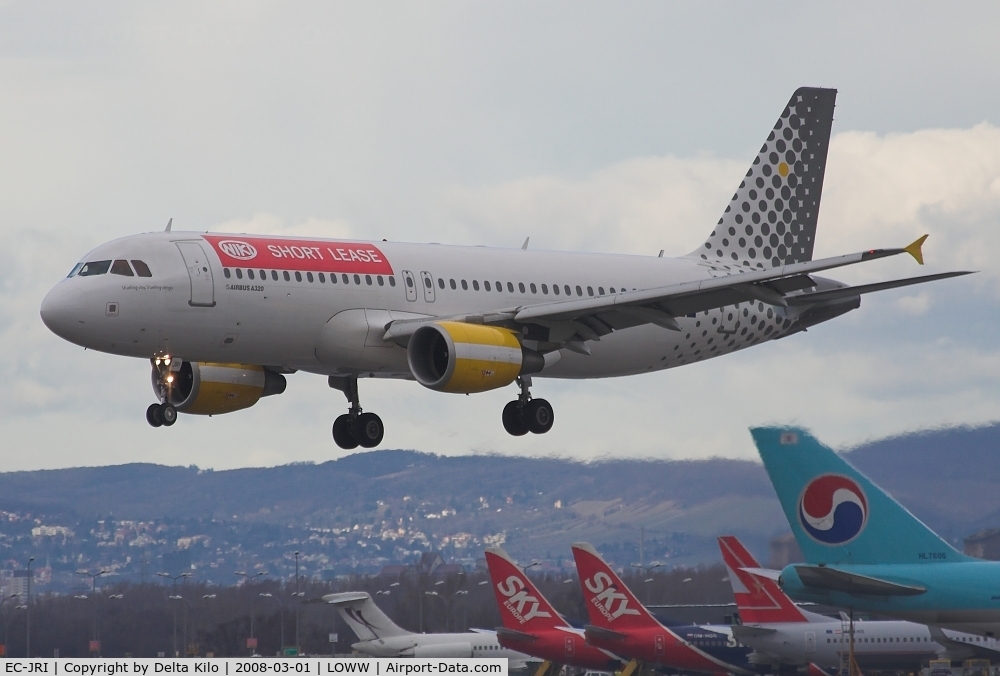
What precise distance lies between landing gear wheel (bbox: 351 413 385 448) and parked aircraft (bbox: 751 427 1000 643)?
9.28 metres

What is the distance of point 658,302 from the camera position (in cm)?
3422

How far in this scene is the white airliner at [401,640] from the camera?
2286 inches

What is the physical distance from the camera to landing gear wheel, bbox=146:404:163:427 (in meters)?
34.2

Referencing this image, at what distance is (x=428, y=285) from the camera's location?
116 ft

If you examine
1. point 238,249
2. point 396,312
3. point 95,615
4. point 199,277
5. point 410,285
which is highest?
point 238,249

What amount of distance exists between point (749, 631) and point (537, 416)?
1504 cm

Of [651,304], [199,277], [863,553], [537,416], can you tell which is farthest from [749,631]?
[199,277]

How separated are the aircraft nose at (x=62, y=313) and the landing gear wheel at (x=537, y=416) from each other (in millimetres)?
10605

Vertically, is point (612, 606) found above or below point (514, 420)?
below

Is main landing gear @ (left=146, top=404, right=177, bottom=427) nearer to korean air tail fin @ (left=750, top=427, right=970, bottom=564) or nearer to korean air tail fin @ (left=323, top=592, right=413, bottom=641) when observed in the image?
korean air tail fin @ (left=750, top=427, right=970, bottom=564)

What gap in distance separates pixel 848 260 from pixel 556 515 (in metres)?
51.6

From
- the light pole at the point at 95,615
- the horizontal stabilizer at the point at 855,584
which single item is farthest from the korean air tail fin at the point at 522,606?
the light pole at the point at 95,615

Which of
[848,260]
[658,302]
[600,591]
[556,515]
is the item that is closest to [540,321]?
[658,302]

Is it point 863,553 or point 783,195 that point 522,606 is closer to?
point 783,195
